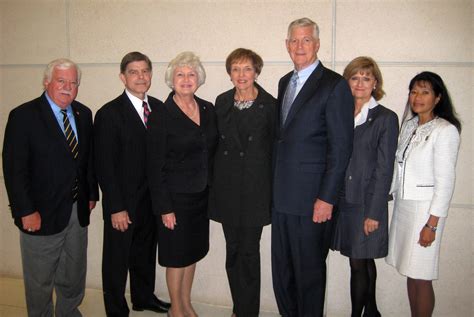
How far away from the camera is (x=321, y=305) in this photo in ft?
7.12

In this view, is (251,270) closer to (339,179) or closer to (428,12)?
(339,179)

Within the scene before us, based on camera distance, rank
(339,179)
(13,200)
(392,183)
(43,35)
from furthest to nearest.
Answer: (43,35) → (392,183) → (13,200) → (339,179)

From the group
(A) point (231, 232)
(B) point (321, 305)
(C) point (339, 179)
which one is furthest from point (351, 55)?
(B) point (321, 305)

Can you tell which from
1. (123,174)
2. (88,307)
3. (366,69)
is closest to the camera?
(366,69)

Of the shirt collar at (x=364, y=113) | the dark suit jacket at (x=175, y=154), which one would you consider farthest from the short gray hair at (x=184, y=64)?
the shirt collar at (x=364, y=113)

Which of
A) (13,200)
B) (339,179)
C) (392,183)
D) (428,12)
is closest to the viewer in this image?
(339,179)

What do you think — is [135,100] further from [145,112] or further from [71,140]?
[71,140]

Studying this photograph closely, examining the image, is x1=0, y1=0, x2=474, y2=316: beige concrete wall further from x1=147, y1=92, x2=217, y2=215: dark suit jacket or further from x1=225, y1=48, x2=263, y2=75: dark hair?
x1=147, y1=92, x2=217, y2=215: dark suit jacket

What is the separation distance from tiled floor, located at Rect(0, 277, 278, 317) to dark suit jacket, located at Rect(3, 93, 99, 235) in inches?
39.6

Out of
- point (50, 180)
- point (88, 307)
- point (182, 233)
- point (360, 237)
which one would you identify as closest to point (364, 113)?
point (360, 237)

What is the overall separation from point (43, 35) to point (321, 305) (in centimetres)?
326

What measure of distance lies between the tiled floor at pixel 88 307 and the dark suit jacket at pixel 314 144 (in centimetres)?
133

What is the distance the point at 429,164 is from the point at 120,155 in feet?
6.43

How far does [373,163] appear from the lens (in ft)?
7.06
